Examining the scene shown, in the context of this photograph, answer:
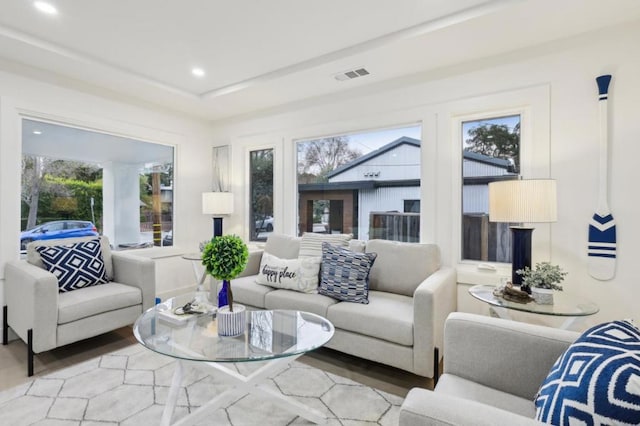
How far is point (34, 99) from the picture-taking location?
3.06 m

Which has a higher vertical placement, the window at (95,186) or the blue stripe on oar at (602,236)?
the window at (95,186)

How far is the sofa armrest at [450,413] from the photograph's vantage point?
2.92 ft

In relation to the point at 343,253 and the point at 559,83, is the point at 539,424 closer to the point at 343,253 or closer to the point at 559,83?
the point at 343,253

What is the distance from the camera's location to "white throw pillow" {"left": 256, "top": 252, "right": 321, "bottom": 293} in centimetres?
281

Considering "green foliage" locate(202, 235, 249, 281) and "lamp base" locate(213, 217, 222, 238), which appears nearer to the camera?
"green foliage" locate(202, 235, 249, 281)

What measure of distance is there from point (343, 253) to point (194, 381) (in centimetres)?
143

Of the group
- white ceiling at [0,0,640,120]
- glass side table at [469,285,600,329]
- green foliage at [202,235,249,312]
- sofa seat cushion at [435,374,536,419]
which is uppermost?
white ceiling at [0,0,640,120]

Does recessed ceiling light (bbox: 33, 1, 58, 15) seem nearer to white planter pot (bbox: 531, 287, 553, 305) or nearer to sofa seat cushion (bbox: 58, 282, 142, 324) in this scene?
sofa seat cushion (bbox: 58, 282, 142, 324)

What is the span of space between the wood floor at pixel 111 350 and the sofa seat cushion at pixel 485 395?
2.66 feet

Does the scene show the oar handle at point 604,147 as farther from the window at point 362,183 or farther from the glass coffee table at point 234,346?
the glass coffee table at point 234,346

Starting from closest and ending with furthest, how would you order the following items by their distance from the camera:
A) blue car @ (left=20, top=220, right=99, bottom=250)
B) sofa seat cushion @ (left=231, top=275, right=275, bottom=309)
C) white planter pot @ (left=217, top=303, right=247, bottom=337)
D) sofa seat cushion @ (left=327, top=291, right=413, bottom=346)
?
white planter pot @ (left=217, top=303, right=247, bottom=337)
sofa seat cushion @ (left=327, top=291, right=413, bottom=346)
sofa seat cushion @ (left=231, top=275, right=275, bottom=309)
blue car @ (left=20, top=220, right=99, bottom=250)

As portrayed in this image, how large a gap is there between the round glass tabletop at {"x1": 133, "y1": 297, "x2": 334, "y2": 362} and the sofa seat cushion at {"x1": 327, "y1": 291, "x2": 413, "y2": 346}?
33cm

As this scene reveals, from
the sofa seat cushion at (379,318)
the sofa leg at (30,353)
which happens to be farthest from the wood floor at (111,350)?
the sofa seat cushion at (379,318)

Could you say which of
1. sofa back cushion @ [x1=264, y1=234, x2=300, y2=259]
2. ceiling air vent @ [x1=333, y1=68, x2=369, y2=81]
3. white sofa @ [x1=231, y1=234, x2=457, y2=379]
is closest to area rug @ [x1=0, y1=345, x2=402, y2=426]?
white sofa @ [x1=231, y1=234, x2=457, y2=379]
